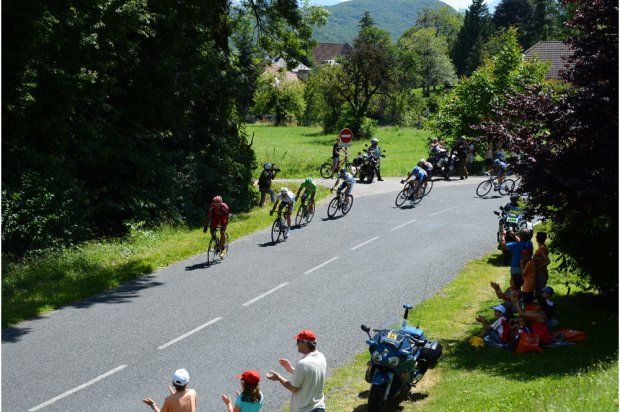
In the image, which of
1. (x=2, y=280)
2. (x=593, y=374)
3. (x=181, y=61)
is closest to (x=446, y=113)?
(x=181, y=61)

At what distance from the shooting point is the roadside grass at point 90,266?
15.9 metres

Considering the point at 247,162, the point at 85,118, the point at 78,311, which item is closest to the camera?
the point at 78,311

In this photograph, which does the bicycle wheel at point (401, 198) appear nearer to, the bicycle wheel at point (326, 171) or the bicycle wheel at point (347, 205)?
the bicycle wheel at point (347, 205)

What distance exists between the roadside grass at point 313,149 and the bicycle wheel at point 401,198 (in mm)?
8978

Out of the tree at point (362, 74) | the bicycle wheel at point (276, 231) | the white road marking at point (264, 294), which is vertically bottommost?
the white road marking at point (264, 294)

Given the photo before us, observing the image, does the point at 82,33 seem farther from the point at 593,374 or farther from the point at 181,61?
the point at 593,374

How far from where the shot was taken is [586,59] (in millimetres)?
12367

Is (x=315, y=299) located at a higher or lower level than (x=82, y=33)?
lower

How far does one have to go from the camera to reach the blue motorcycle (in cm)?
1000

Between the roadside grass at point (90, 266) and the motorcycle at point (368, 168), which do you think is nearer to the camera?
the roadside grass at point (90, 266)

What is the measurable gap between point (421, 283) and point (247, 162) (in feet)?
45.4

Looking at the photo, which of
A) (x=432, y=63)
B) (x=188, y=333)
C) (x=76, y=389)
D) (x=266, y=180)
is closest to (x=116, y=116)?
(x=266, y=180)

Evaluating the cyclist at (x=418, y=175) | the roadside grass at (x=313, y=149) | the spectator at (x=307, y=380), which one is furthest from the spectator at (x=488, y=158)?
the spectator at (x=307, y=380)

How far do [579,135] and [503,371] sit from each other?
4.06 metres
